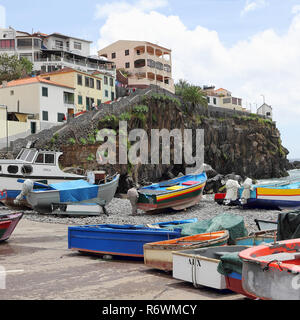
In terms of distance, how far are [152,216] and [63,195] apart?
4637 mm

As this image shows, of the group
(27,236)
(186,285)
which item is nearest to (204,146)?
(27,236)

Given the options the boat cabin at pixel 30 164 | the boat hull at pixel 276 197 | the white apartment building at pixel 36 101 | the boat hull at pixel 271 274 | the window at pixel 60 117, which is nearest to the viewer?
the boat hull at pixel 271 274

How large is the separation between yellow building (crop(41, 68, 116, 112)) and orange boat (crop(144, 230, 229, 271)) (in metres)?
42.6

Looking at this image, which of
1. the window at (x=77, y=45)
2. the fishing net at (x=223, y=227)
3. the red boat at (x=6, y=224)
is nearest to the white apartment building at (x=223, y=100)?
the window at (x=77, y=45)

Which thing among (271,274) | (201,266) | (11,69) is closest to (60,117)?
(11,69)

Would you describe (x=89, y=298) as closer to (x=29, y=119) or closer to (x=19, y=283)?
(x=19, y=283)

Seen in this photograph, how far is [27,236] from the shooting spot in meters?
13.5

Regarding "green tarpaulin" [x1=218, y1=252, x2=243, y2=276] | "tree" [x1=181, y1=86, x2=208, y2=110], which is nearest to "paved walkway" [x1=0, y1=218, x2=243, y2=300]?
"green tarpaulin" [x1=218, y1=252, x2=243, y2=276]

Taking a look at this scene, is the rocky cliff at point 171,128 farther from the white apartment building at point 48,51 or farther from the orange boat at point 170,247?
the orange boat at point 170,247

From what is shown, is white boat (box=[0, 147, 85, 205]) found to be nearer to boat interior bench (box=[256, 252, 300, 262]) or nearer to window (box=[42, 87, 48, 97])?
boat interior bench (box=[256, 252, 300, 262])

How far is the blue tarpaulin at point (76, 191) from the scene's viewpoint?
20078 mm

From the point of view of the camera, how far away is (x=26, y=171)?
22.5m

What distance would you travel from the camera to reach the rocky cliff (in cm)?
3769

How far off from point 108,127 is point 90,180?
20522 millimetres
